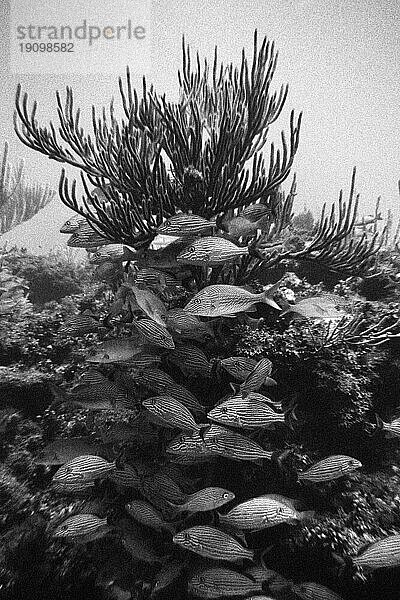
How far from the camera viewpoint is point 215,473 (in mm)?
2521

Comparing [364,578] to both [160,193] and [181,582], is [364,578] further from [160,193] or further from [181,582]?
[160,193]

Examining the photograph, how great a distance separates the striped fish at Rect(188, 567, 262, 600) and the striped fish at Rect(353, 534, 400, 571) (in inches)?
18.3

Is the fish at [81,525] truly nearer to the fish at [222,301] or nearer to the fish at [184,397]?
the fish at [184,397]

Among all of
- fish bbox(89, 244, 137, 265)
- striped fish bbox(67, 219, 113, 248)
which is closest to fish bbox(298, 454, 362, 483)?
fish bbox(89, 244, 137, 265)

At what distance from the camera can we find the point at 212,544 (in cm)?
207

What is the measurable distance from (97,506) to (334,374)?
1.49 metres

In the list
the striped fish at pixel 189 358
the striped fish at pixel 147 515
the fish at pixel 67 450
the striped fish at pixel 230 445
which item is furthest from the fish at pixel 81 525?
the striped fish at pixel 189 358

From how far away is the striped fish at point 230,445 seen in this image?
84.2 inches

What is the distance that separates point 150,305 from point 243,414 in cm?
61

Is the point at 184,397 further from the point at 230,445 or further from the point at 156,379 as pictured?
the point at 230,445

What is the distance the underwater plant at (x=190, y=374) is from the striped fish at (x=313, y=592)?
0.01 metres

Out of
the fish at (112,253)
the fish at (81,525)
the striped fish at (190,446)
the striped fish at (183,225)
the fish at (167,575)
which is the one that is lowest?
the fish at (167,575)

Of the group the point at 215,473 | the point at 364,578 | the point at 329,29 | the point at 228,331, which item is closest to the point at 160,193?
the point at 228,331

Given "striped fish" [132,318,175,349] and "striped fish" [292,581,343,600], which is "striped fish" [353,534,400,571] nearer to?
"striped fish" [292,581,343,600]
